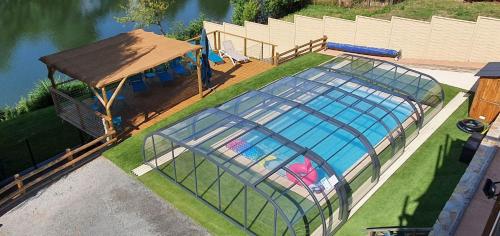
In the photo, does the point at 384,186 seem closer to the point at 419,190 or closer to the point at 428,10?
the point at 419,190

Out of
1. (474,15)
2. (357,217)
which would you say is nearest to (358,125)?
(357,217)

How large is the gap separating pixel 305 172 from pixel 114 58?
1040cm

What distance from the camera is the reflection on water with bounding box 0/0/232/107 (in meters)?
37.8

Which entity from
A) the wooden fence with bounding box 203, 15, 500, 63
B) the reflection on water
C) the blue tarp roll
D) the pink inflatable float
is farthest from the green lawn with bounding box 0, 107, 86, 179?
the wooden fence with bounding box 203, 15, 500, 63

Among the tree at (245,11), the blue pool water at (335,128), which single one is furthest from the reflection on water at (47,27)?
the blue pool water at (335,128)

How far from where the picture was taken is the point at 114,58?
1697 centimetres

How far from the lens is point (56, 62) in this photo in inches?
645

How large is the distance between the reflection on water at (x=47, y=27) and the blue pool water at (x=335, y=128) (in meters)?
28.6

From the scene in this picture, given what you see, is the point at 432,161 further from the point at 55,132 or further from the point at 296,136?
the point at 55,132

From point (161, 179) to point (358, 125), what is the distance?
7427 mm

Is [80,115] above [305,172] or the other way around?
the other way around

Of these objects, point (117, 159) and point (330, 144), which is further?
point (117, 159)

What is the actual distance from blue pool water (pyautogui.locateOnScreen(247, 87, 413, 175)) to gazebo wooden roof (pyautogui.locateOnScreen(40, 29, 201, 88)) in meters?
6.27

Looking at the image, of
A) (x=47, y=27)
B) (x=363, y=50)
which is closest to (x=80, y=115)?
(x=363, y=50)
